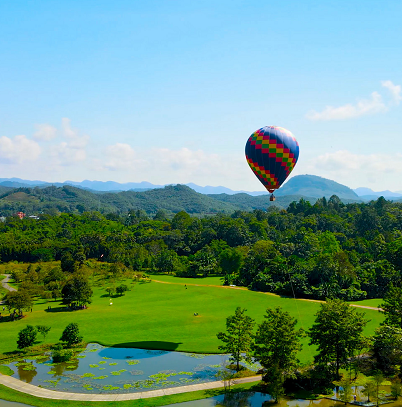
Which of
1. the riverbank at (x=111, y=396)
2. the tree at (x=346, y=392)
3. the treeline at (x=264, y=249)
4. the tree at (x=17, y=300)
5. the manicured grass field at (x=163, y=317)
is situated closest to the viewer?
the tree at (x=346, y=392)

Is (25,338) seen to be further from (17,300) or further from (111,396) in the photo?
(111,396)

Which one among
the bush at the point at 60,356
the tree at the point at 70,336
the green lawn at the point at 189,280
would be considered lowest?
the green lawn at the point at 189,280

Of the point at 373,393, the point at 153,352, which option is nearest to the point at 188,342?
the point at 153,352

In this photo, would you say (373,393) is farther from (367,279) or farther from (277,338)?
(367,279)

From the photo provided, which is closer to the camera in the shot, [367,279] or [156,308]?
[156,308]

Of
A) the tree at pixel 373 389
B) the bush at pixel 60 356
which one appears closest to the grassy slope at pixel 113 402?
the bush at pixel 60 356

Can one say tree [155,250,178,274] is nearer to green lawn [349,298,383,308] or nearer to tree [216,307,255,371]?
green lawn [349,298,383,308]

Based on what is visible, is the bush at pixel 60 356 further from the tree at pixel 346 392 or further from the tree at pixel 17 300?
the tree at pixel 346 392
